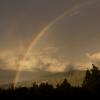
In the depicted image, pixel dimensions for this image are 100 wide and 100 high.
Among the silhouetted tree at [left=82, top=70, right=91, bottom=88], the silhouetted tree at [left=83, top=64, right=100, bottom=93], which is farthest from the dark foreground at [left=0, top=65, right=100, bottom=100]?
the silhouetted tree at [left=82, top=70, right=91, bottom=88]

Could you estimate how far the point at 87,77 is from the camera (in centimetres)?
Result: 14625

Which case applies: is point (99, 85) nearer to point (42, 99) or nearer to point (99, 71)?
point (99, 71)

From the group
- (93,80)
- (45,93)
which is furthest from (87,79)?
(45,93)

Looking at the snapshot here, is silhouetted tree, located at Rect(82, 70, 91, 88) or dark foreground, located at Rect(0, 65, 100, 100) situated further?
silhouetted tree, located at Rect(82, 70, 91, 88)

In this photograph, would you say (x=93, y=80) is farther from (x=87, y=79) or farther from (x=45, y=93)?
(x=45, y=93)

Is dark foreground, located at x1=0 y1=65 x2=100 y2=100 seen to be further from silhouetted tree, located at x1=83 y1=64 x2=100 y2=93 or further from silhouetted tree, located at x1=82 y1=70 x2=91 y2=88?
silhouetted tree, located at x1=82 y1=70 x2=91 y2=88

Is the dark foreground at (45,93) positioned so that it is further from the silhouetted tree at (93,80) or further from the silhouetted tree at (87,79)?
the silhouetted tree at (87,79)

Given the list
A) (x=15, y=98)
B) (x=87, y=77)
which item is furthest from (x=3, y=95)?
(x=87, y=77)

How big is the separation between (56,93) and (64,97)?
254 centimetres

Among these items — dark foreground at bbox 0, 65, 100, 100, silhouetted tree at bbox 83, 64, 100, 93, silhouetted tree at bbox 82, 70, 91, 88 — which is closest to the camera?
dark foreground at bbox 0, 65, 100, 100

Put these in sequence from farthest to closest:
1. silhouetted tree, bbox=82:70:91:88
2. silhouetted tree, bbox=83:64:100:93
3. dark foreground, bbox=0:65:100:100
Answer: silhouetted tree, bbox=82:70:91:88 < silhouetted tree, bbox=83:64:100:93 < dark foreground, bbox=0:65:100:100

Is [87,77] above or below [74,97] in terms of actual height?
above

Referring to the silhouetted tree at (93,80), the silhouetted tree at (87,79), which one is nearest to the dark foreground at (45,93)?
the silhouetted tree at (93,80)

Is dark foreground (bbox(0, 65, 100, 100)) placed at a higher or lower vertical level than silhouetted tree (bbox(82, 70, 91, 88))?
lower
